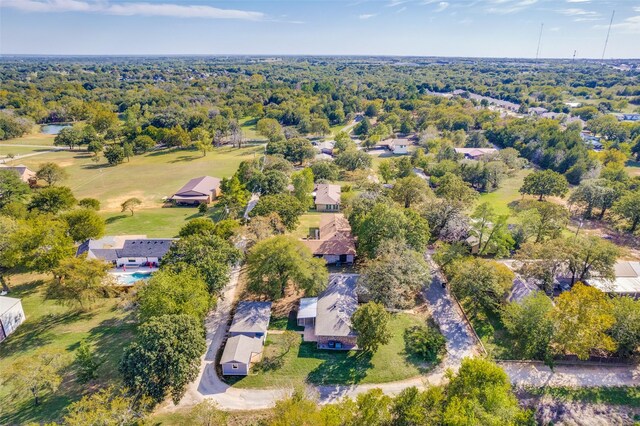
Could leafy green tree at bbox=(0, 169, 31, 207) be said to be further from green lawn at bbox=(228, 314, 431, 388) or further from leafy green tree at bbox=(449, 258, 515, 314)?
leafy green tree at bbox=(449, 258, 515, 314)

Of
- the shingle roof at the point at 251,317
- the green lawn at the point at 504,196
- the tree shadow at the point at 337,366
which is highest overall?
the shingle roof at the point at 251,317

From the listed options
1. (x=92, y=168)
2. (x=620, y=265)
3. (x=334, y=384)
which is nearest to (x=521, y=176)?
(x=620, y=265)

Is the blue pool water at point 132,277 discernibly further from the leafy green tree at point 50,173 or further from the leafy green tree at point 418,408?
the leafy green tree at point 50,173

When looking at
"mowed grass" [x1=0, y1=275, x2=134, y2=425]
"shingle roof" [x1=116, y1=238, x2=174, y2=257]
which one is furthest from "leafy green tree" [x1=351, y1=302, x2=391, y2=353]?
"shingle roof" [x1=116, y1=238, x2=174, y2=257]

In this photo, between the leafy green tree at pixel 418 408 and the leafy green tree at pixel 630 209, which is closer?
the leafy green tree at pixel 418 408

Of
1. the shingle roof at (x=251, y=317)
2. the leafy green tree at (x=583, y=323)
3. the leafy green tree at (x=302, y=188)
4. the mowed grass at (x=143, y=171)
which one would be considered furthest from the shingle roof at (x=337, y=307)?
the mowed grass at (x=143, y=171)

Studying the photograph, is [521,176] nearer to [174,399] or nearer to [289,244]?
[289,244]

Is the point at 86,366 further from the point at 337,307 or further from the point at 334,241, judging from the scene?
the point at 334,241

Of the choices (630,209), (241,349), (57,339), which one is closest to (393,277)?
(241,349)
